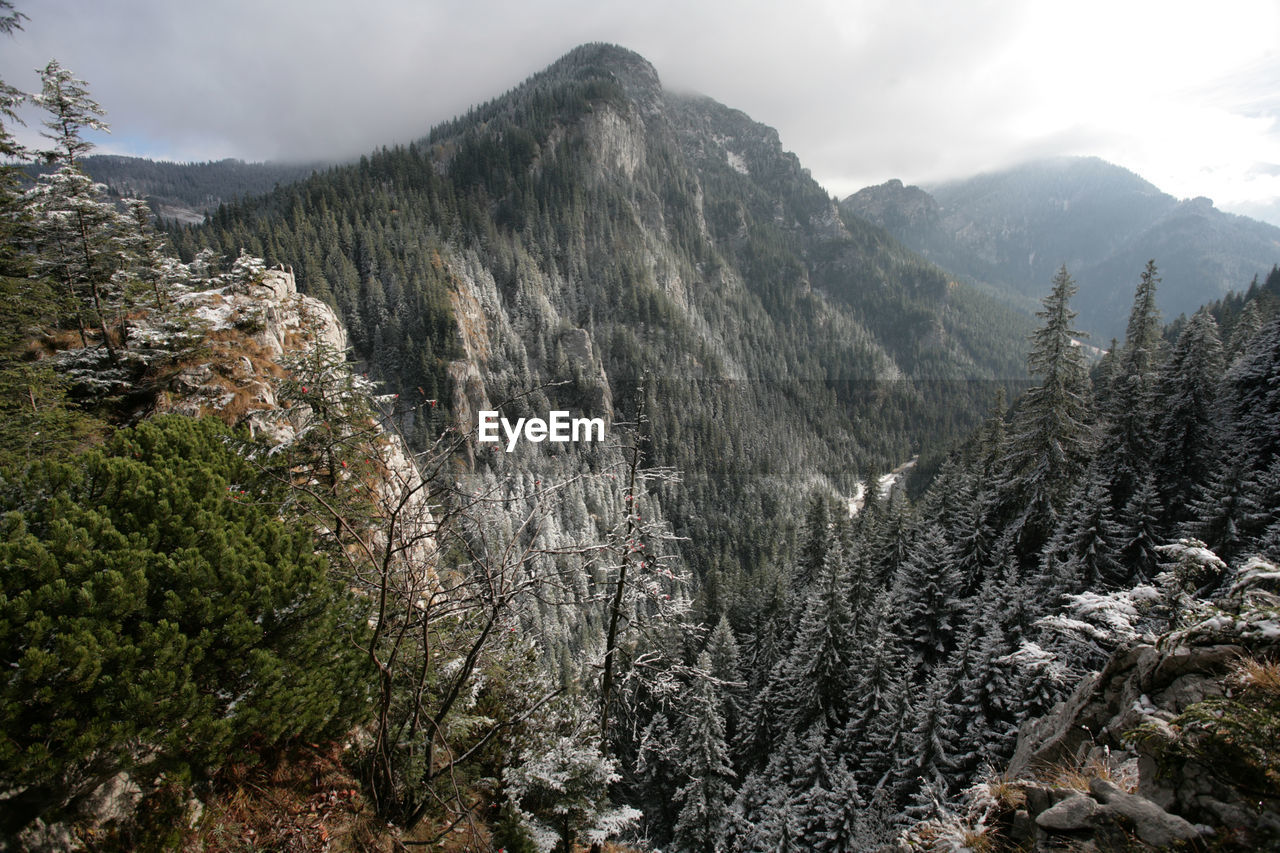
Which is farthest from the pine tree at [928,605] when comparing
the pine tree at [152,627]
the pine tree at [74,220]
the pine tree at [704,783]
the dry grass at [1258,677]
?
the pine tree at [74,220]

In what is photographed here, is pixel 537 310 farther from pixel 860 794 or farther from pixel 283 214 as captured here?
pixel 860 794

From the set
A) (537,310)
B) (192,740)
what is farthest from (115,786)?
(537,310)

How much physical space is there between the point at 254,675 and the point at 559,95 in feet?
658

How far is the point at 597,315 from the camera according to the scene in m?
134

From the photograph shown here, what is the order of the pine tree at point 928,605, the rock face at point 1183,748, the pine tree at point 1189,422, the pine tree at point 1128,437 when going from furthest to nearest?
1. the pine tree at point 928,605
2. the pine tree at point 1128,437
3. the pine tree at point 1189,422
4. the rock face at point 1183,748

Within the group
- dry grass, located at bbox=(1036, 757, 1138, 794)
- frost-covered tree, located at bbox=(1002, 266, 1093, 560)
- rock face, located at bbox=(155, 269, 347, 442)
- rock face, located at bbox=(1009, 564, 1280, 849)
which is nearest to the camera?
rock face, located at bbox=(1009, 564, 1280, 849)

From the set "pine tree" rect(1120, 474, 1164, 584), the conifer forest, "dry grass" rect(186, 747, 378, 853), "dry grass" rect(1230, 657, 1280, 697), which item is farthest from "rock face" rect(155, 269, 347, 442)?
"pine tree" rect(1120, 474, 1164, 584)

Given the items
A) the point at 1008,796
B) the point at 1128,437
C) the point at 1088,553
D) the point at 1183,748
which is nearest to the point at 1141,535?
the point at 1088,553

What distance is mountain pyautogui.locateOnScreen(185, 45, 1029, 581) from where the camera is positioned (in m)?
83.8

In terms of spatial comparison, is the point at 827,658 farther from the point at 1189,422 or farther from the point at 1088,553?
the point at 1189,422

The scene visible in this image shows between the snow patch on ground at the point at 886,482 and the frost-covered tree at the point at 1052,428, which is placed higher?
the frost-covered tree at the point at 1052,428

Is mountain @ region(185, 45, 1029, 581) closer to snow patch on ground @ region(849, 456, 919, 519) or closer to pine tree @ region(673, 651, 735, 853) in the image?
snow patch on ground @ region(849, 456, 919, 519)

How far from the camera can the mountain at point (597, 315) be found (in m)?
83.8

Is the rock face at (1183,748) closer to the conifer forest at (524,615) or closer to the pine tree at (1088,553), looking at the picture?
the conifer forest at (524,615)
